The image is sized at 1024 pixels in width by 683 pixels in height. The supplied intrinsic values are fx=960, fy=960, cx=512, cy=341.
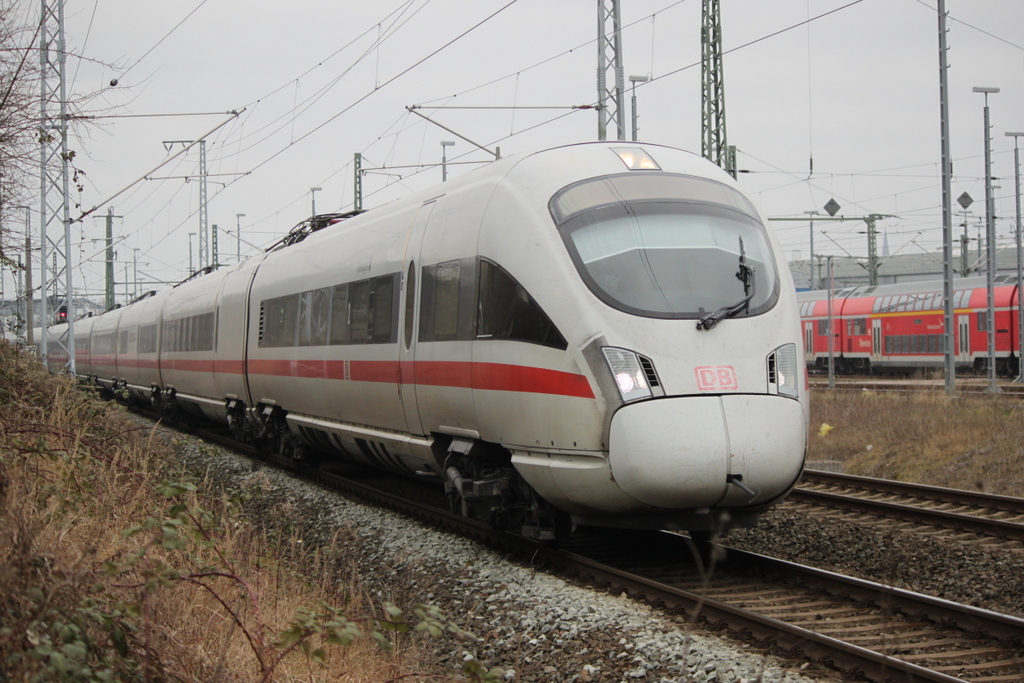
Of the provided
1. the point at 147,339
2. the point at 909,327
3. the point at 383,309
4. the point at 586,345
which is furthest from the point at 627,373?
the point at 909,327

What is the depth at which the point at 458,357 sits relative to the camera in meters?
7.70

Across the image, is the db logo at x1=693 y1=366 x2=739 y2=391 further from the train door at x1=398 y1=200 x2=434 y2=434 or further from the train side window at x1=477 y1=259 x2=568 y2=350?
the train door at x1=398 y1=200 x2=434 y2=434

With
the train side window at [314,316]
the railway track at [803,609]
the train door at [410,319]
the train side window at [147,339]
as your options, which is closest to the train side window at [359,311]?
the train side window at [314,316]

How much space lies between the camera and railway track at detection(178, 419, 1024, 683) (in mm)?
4867

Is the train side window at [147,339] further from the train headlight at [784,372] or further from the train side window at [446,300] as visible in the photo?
the train headlight at [784,372]

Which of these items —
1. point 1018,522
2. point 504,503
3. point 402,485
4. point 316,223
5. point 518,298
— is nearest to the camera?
point 518,298

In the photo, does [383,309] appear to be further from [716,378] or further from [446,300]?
[716,378]

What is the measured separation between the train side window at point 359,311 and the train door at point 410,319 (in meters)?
0.94

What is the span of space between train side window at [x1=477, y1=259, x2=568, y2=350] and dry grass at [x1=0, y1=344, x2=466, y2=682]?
2.13 metres

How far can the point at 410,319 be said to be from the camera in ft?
28.6

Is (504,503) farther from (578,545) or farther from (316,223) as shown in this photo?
(316,223)

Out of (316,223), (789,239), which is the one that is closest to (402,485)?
(316,223)

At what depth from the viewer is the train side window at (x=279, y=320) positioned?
12258 millimetres

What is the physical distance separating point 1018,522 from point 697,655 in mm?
4822
